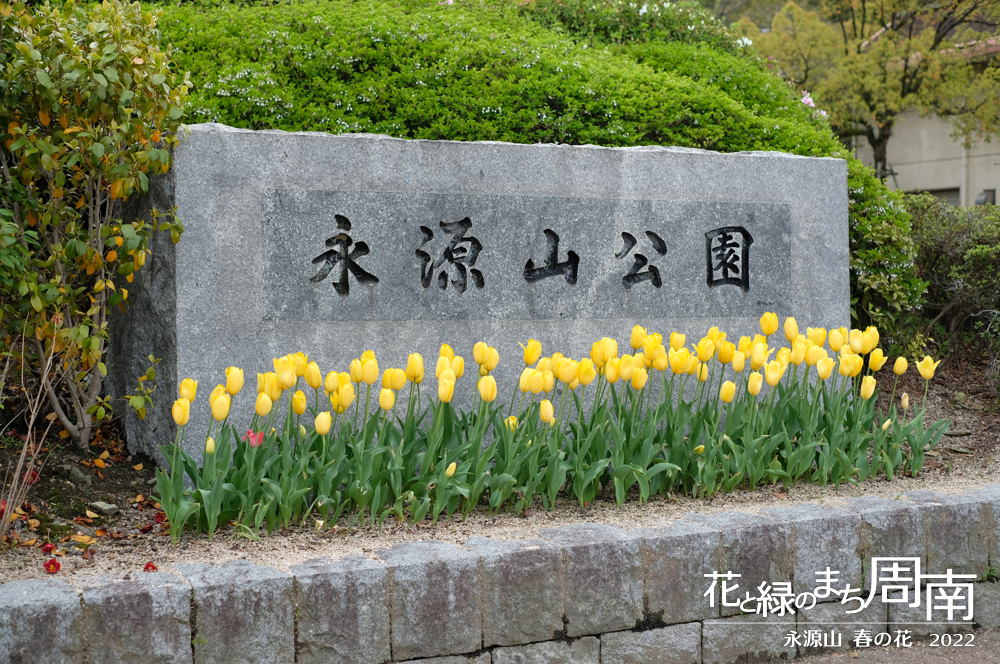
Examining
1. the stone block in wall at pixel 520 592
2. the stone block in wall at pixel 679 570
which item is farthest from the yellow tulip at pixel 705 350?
the stone block in wall at pixel 520 592

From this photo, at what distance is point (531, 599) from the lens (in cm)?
291

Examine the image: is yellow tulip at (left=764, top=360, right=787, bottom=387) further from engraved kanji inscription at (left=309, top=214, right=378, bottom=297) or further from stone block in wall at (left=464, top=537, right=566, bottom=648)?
engraved kanji inscription at (left=309, top=214, right=378, bottom=297)

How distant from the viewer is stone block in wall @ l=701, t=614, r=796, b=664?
319 cm

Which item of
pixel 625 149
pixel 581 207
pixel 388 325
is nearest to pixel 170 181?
pixel 388 325

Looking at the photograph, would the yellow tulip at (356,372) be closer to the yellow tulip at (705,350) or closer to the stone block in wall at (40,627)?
the stone block in wall at (40,627)

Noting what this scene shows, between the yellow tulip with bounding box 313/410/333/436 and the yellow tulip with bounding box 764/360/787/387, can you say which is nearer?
the yellow tulip with bounding box 313/410/333/436

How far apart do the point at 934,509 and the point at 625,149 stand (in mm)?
2139

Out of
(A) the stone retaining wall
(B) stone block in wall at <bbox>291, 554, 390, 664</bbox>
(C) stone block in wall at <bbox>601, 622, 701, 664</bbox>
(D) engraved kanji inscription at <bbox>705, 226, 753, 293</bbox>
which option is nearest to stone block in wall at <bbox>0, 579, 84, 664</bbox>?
(A) the stone retaining wall

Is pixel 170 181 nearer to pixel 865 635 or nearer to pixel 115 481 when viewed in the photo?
pixel 115 481

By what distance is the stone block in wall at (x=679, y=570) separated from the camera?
3.09 m

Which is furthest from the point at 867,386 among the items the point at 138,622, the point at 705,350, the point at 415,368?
the point at 138,622

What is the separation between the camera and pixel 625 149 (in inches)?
178

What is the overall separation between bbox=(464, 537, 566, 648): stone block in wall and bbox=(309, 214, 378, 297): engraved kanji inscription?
57.6 inches

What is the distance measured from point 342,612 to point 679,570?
1.15m
